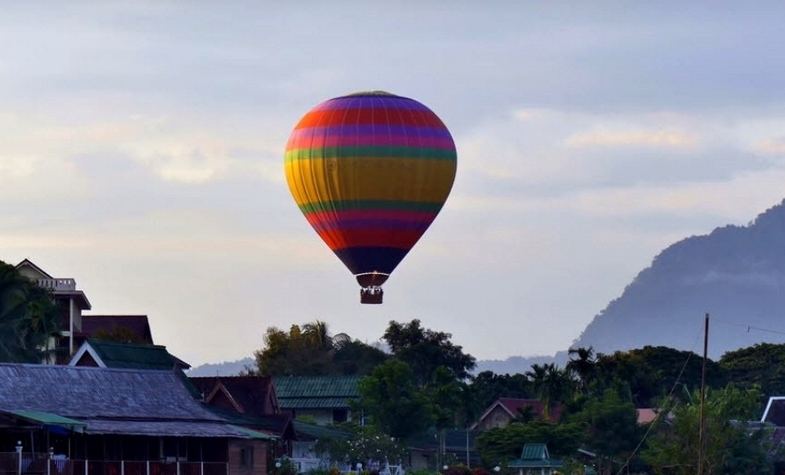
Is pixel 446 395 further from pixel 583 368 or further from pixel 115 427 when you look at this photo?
pixel 115 427

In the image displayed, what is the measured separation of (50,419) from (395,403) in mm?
46474

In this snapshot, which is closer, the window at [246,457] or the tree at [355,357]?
the window at [246,457]

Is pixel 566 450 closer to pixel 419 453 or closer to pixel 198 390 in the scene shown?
pixel 419 453

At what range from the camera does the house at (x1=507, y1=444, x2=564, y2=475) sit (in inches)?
4097

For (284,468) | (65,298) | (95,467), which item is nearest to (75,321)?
(65,298)

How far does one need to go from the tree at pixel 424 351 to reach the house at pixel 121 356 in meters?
79.1

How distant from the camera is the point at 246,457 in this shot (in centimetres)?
7806

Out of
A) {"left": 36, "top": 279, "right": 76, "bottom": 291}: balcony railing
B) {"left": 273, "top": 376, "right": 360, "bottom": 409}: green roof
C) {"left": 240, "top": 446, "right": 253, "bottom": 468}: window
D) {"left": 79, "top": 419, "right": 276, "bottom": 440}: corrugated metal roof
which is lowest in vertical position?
{"left": 240, "top": 446, "right": 253, "bottom": 468}: window

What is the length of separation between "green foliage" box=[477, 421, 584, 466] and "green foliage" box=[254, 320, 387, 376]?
5715cm

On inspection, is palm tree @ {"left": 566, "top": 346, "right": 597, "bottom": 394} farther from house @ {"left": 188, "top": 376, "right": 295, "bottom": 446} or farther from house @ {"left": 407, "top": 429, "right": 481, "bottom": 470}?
house @ {"left": 188, "top": 376, "right": 295, "bottom": 446}

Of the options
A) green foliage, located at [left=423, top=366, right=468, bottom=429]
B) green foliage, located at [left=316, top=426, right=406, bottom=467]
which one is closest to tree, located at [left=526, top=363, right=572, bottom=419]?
green foliage, located at [left=423, top=366, right=468, bottom=429]

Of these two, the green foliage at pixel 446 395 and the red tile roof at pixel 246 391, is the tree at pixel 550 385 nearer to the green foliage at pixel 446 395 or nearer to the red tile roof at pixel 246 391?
the green foliage at pixel 446 395

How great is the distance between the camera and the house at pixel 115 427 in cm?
6862

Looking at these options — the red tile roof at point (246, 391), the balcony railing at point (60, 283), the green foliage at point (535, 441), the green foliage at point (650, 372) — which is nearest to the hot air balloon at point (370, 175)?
the red tile roof at point (246, 391)
